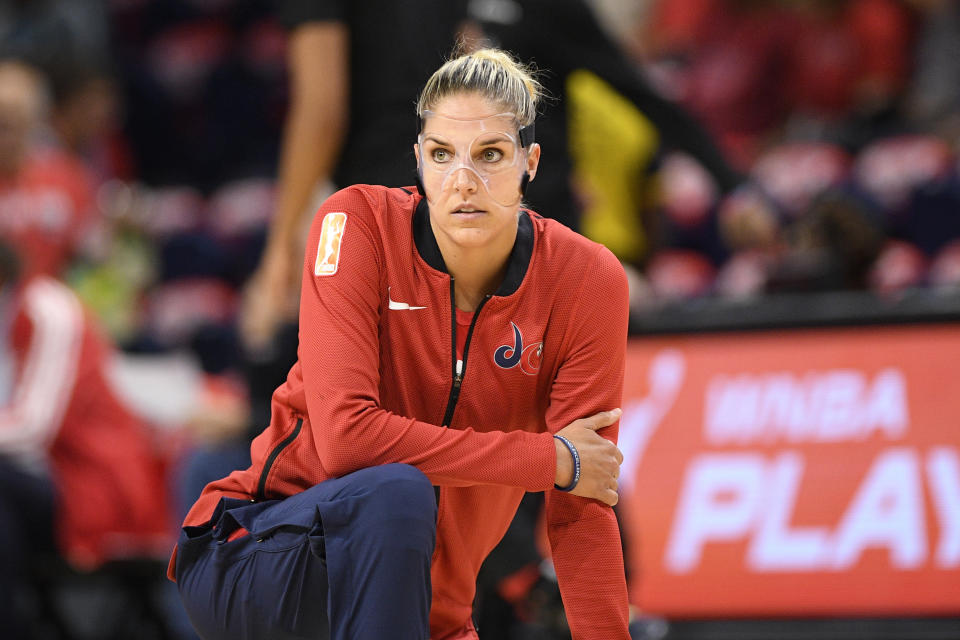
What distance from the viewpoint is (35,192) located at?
5.86 metres

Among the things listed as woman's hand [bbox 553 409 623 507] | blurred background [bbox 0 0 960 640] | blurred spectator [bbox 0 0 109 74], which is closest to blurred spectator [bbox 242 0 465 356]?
blurred background [bbox 0 0 960 640]

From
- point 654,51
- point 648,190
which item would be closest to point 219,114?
point 654,51

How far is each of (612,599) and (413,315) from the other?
1.88ft

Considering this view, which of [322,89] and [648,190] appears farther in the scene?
[648,190]

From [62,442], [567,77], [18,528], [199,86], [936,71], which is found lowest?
[18,528]

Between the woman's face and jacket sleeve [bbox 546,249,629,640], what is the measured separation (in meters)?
0.21

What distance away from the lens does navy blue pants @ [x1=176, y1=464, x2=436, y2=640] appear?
2047 millimetres

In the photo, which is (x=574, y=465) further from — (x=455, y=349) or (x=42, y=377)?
(x=42, y=377)

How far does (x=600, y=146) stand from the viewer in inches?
206

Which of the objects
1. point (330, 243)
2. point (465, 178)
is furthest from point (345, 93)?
point (465, 178)

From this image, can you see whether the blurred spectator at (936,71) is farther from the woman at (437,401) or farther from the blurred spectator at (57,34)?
the blurred spectator at (57,34)

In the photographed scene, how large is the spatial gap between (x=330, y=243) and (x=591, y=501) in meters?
0.61

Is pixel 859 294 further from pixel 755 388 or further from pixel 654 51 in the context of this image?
pixel 654 51

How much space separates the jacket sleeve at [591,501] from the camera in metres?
2.24
